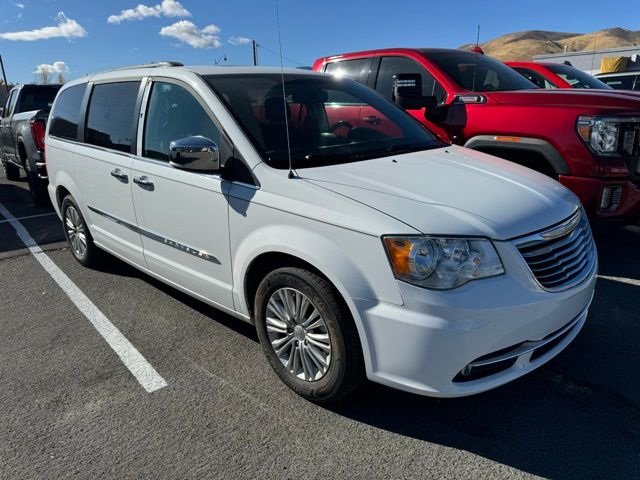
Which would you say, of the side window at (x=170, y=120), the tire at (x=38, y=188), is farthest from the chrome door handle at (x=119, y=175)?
the tire at (x=38, y=188)

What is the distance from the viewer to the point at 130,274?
481 centimetres

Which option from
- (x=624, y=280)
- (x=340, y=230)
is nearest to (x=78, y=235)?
(x=340, y=230)

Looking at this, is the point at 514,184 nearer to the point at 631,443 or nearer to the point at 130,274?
the point at 631,443

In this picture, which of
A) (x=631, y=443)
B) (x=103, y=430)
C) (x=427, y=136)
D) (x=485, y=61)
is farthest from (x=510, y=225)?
(x=485, y=61)

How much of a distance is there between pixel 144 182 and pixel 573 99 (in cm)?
362

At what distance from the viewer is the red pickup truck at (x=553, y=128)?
13.7 feet

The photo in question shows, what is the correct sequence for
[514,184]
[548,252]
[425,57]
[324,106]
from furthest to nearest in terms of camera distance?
[425,57], [324,106], [514,184], [548,252]

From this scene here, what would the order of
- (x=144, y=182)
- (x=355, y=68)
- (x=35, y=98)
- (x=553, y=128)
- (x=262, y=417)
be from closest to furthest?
(x=262, y=417)
(x=144, y=182)
(x=553, y=128)
(x=355, y=68)
(x=35, y=98)

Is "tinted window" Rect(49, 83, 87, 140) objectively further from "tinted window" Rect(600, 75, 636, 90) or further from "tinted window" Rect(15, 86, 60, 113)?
"tinted window" Rect(600, 75, 636, 90)

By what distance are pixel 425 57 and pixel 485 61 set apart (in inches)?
30.0

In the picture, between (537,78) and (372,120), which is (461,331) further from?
(537,78)

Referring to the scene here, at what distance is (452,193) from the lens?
2.56 m

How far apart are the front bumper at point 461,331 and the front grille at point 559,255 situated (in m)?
0.07

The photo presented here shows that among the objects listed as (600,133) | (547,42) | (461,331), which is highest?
(547,42)
